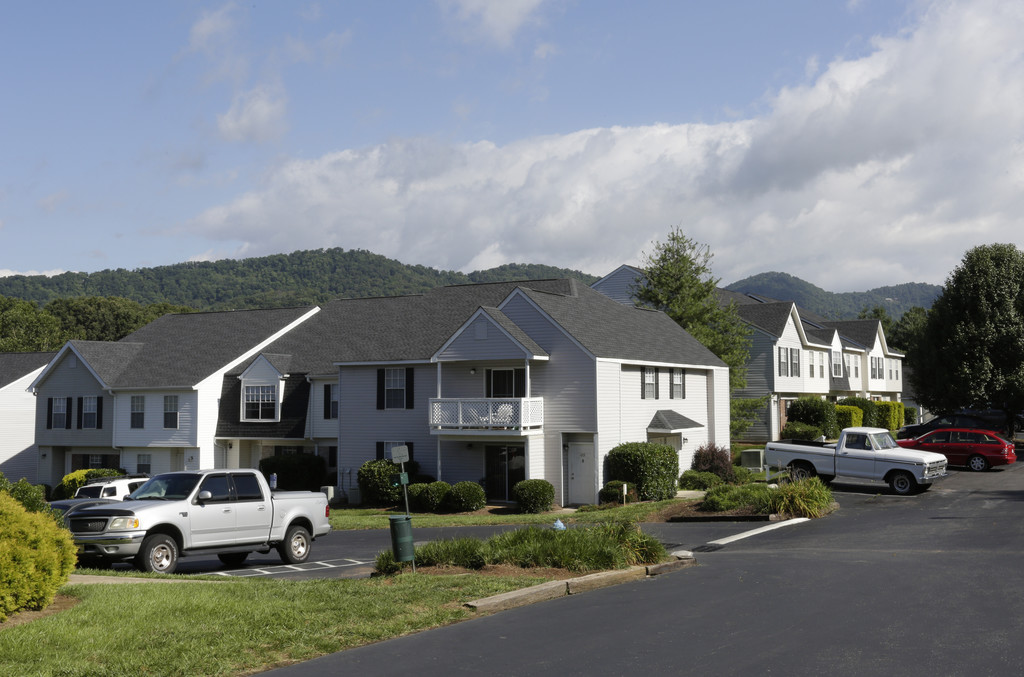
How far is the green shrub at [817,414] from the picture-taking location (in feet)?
175

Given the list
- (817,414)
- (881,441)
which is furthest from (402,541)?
(817,414)

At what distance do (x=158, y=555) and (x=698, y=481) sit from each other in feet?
82.1

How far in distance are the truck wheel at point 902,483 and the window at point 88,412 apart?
37.9 m

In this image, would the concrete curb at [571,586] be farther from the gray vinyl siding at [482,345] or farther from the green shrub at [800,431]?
the green shrub at [800,431]

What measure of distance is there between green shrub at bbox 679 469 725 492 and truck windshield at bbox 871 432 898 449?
25.5 feet

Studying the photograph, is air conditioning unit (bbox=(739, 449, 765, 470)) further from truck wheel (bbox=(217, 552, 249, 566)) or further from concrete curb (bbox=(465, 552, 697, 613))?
truck wheel (bbox=(217, 552, 249, 566))

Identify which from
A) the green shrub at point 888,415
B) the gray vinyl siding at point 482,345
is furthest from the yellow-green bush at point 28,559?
the green shrub at point 888,415

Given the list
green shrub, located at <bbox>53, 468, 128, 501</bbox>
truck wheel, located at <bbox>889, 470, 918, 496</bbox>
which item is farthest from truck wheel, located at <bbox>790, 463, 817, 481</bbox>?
green shrub, located at <bbox>53, 468, 128, 501</bbox>

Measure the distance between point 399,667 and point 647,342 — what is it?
3104cm

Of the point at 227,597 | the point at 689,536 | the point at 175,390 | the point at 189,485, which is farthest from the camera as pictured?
the point at 175,390

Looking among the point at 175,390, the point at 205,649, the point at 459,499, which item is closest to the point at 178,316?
the point at 175,390

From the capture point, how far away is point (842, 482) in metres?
33.7

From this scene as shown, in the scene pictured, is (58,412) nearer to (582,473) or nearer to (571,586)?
(582,473)

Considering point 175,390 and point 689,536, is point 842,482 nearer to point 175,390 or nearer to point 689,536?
point 689,536
